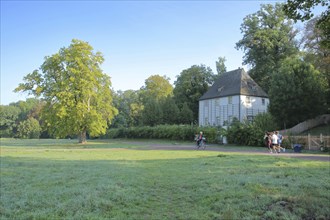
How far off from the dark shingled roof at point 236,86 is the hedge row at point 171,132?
11.3 metres

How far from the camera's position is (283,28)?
56500 mm

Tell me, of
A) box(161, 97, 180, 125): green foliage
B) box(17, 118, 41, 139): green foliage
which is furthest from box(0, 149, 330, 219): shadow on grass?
box(17, 118, 41, 139): green foliage

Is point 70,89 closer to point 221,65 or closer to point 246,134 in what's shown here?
point 246,134

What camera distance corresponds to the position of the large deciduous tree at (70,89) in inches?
1564

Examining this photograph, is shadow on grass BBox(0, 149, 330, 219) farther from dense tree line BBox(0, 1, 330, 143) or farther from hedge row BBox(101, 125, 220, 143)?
hedge row BBox(101, 125, 220, 143)

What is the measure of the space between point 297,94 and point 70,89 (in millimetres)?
27441

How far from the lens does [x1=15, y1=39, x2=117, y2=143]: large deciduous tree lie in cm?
3972

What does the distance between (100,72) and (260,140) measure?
22584 mm

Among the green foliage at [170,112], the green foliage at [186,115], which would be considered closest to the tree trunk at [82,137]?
the green foliage at [170,112]

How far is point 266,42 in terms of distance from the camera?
176 ft

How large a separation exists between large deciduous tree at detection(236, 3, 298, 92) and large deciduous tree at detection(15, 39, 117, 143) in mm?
A: 28185

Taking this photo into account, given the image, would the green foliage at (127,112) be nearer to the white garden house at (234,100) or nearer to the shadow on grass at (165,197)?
the white garden house at (234,100)

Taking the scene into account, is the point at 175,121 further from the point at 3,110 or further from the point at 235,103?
the point at 3,110

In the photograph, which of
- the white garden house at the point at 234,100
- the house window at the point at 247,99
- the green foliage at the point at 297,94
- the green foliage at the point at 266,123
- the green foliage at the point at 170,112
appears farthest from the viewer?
the green foliage at the point at 170,112
